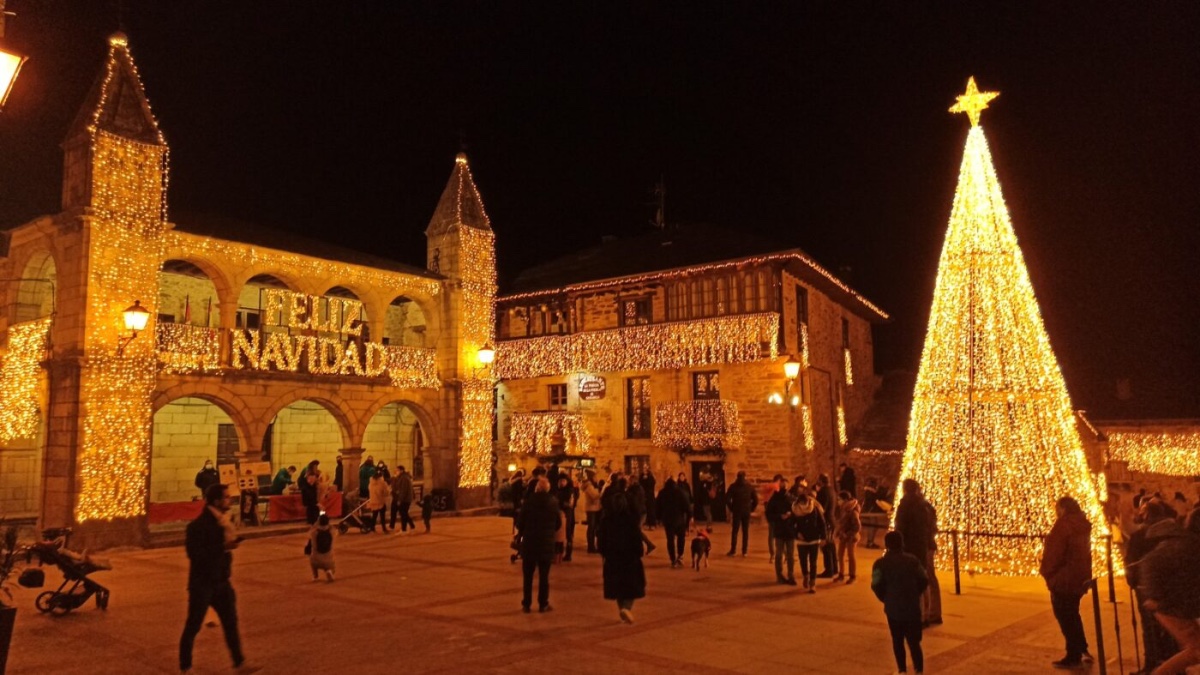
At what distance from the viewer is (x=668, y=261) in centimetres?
2795

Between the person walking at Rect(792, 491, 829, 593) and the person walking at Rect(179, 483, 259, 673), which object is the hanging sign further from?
the person walking at Rect(179, 483, 259, 673)

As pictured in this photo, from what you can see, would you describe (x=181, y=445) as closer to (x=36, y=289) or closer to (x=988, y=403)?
(x=36, y=289)

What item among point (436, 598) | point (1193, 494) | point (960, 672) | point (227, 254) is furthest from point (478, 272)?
point (1193, 494)

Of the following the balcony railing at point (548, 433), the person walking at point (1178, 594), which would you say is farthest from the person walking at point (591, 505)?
the balcony railing at point (548, 433)

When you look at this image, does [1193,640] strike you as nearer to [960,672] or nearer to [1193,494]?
[960,672]

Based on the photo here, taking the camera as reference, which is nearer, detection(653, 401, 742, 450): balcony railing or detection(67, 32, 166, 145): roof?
detection(67, 32, 166, 145): roof

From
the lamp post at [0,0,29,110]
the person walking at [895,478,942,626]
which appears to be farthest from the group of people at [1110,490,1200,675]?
Result: the lamp post at [0,0,29,110]

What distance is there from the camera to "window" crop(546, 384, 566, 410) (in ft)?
98.4

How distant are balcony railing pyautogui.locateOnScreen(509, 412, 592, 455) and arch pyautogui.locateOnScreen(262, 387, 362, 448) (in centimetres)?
859

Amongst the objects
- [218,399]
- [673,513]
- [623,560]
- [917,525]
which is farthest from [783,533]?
[218,399]

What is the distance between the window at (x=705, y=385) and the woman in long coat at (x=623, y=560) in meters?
17.5

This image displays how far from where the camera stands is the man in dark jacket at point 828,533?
12.4 meters

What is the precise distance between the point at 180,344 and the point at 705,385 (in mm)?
15601

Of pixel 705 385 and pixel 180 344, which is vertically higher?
pixel 180 344
